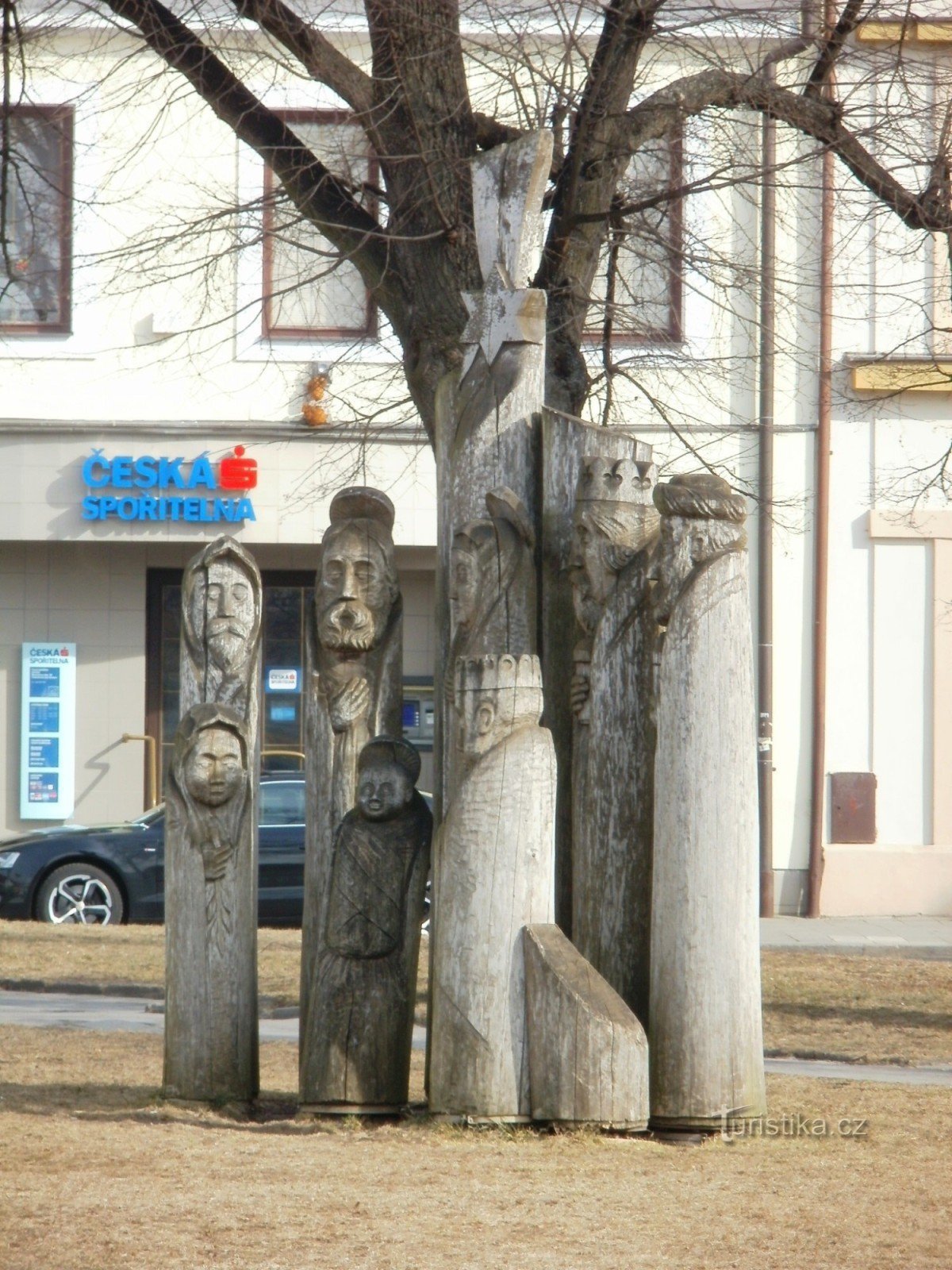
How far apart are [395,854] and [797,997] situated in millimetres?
5443

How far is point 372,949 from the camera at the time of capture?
6324mm

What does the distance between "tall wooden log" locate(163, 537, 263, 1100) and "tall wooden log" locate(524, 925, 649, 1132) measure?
1453 millimetres

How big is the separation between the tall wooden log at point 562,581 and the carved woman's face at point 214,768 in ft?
3.86

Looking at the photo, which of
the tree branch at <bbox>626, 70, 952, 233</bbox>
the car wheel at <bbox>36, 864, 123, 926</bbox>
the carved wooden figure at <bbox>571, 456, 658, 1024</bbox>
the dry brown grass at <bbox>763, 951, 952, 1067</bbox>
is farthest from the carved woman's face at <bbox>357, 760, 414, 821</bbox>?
the car wheel at <bbox>36, 864, 123, 926</bbox>

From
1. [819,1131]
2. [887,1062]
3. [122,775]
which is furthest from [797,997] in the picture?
[122,775]

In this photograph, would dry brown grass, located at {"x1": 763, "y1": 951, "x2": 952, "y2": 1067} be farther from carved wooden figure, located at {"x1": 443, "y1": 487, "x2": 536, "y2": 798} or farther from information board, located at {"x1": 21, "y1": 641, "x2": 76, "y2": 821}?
information board, located at {"x1": 21, "y1": 641, "x2": 76, "y2": 821}

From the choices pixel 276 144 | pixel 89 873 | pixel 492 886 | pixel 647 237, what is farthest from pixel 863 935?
pixel 492 886

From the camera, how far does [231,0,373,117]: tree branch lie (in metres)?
9.37

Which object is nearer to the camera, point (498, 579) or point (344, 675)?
point (498, 579)

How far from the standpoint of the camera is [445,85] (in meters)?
9.41

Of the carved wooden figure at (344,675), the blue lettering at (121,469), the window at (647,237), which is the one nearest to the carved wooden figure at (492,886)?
the carved wooden figure at (344,675)

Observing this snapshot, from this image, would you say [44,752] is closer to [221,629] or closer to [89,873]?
[89,873]

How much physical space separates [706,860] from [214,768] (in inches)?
76.7

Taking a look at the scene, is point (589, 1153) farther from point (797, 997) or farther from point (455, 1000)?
point (797, 997)
